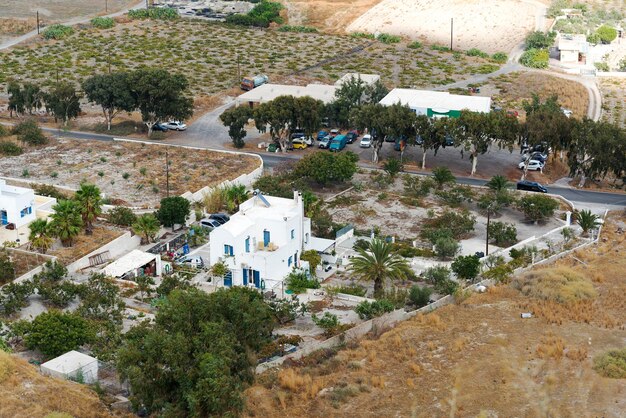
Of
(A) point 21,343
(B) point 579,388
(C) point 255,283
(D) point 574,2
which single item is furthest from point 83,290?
(D) point 574,2

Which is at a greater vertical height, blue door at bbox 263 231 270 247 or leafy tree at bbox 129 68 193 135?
leafy tree at bbox 129 68 193 135

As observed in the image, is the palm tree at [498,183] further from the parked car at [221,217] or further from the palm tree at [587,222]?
the parked car at [221,217]

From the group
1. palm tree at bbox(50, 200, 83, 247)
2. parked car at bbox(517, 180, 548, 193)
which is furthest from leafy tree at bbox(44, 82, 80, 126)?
parked car at bbox(517, 180, 548, 193)

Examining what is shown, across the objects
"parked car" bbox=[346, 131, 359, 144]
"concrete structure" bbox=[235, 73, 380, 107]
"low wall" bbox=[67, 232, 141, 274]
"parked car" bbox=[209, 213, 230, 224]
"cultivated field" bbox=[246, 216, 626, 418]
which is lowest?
"cultivated field" bbox=[246, 216, 626, 418]

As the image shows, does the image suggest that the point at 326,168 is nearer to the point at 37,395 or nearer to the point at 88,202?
the point at 88,202

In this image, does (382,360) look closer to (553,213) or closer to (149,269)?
(149,269)

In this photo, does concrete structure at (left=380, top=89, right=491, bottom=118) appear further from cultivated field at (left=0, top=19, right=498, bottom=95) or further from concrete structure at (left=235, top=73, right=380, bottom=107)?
cultivated field at (left=0, top=19, right=498, bottom=95)

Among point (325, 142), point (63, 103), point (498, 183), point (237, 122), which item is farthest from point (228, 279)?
point (63, 103)
